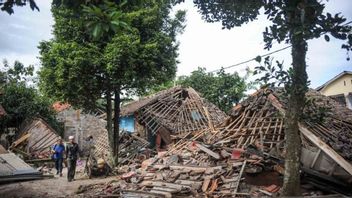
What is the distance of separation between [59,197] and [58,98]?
754 cm

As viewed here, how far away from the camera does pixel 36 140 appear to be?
78.6 ft

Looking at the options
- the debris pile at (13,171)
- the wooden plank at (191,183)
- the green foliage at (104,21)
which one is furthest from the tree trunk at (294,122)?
the debris pile at (13,171)

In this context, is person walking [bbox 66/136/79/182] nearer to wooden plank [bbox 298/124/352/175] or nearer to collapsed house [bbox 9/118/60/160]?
collapsed house [bbox 9/118/60/160]

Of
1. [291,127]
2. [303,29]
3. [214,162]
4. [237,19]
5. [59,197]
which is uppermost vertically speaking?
[237,19]

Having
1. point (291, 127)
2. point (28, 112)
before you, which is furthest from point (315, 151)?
point (28, 112)

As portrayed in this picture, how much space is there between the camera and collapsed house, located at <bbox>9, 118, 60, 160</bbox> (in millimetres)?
23344

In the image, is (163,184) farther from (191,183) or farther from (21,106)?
(21,106)

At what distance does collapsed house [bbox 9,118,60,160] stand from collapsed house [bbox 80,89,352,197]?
13.4 m

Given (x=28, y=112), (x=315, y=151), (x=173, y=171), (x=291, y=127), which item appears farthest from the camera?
(x=28, y=112)

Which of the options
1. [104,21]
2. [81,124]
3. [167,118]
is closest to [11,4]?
[104,21]

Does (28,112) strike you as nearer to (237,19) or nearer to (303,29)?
(237,19)

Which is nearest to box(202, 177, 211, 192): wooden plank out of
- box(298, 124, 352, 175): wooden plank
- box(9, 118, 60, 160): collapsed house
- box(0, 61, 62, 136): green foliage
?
box(298, 124, 352, 175): wooden plank

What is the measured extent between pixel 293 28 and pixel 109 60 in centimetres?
1068

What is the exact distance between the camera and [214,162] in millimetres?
11219
